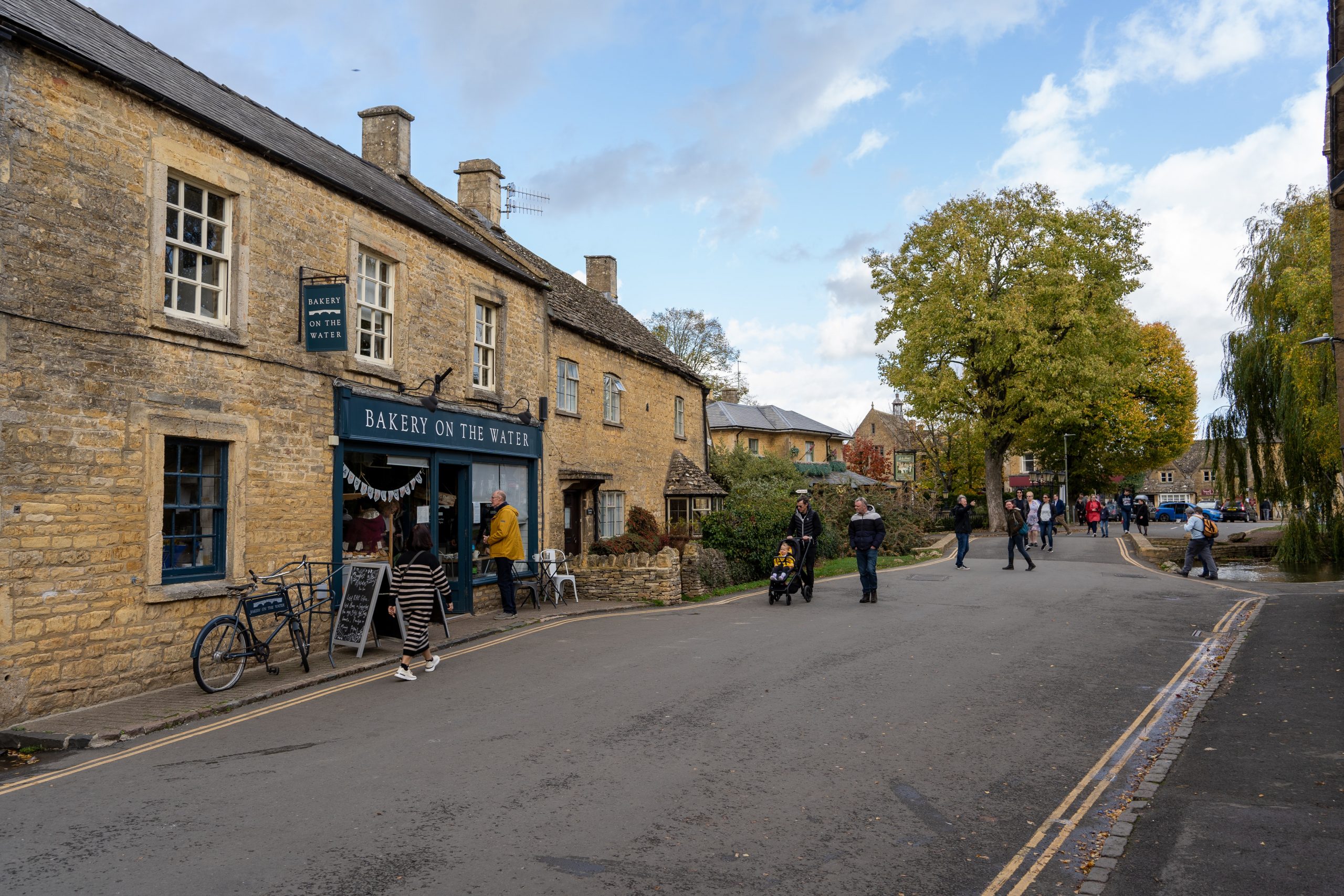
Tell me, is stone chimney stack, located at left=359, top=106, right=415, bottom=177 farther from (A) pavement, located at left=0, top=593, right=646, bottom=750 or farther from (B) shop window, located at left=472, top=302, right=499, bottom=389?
(A) pavement, located at left=0, top=593, right=646, bottom=750

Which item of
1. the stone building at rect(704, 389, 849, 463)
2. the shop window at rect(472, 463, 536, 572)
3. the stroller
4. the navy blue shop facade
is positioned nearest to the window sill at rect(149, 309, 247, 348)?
the navy blue shop facade

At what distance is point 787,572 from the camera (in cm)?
1600

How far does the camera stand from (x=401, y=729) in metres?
7.51

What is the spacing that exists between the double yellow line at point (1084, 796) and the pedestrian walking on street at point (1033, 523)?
20.9m

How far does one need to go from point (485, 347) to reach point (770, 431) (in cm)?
4320

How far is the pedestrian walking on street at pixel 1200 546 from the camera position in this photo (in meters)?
20.3

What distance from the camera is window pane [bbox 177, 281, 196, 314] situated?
32.7 ft

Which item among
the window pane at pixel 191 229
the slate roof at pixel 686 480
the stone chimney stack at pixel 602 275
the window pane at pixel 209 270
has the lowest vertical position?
the slate roof at pixel 686 480

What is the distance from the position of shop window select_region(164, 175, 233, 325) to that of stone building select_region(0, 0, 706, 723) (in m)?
0.03

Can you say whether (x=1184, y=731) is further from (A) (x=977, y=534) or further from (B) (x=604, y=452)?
(A) (x=977, y=534)

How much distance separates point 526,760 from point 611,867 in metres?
2.06

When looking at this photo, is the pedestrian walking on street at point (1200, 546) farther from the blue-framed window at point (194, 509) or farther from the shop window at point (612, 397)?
the blue-framed window at point (194, 509)

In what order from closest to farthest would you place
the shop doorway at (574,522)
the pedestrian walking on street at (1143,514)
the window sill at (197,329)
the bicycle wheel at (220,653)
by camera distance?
the bicycle wheel at (220,653), the window sill at (197,329), the shop doorway at (574,522), the pedestrian walking on street at (1143,514)

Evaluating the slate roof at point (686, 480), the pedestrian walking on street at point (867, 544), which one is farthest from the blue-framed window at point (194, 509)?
the slate roof at point (686, 480)
